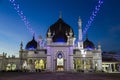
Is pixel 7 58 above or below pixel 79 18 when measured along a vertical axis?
below

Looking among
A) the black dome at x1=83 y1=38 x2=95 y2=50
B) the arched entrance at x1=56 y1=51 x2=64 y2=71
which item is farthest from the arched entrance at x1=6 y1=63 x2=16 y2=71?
the black dome at x1=83 y1=38 x2=95 y2=50

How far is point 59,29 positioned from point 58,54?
1095cm

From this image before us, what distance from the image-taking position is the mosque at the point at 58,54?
190 feet

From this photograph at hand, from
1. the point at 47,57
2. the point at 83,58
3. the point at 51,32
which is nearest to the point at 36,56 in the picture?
Answer: the point at 47,57

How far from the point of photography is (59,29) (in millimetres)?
66500

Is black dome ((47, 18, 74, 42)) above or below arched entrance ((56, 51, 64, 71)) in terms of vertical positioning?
above

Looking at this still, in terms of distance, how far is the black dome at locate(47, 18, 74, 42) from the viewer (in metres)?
60.5

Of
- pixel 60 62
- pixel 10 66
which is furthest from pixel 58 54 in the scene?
pixel 10 66

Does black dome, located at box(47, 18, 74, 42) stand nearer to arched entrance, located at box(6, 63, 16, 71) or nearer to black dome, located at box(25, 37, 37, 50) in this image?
black dome, located at box(25, 37, 37, 50)

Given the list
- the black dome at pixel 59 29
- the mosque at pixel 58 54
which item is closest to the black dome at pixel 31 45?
the mosque at pixel 58 54

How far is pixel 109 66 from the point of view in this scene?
7450 cm

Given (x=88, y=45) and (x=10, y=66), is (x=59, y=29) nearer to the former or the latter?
(x=88, y=45)

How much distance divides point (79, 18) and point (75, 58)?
17116mm

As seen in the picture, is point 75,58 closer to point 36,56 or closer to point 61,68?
point 61,68
